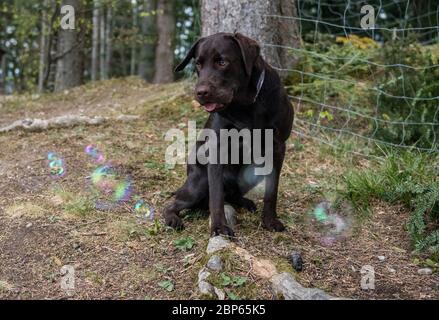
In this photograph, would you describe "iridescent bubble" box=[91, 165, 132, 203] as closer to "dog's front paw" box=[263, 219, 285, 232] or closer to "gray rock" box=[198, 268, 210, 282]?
"dog's front paw" box=[263, 219, 285, 232]

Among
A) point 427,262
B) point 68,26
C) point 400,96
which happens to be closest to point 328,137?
point 400,96

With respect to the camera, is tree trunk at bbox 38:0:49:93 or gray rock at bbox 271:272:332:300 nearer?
gray rock at bbox 271:272:332:300

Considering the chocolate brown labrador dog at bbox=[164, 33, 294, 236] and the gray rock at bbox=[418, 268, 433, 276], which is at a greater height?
the chocolate brown labrador dog at bbox=[164, 33, 294, 236]

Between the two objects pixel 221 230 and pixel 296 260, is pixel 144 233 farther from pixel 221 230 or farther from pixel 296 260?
pixel 296 260

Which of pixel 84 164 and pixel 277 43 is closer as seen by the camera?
pixel 84 164

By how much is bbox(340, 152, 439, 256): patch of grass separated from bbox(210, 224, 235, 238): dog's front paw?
3.78 feet

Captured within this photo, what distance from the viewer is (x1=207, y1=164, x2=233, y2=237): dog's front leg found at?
10.6 feet

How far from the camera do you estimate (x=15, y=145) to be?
516cm

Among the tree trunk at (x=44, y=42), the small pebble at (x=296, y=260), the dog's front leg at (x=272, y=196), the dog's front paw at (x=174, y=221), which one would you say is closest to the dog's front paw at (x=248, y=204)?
the dog's front leg at (x=272, y=196)

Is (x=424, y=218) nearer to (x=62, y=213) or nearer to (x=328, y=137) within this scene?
(x=328, y=137)

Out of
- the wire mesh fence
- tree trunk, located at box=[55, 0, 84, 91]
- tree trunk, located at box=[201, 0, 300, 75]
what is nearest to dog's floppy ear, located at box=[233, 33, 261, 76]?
the wire mesh fence

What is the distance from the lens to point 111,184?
13.8ft

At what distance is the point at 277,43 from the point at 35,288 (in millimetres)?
3833

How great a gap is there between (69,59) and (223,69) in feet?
24.6
